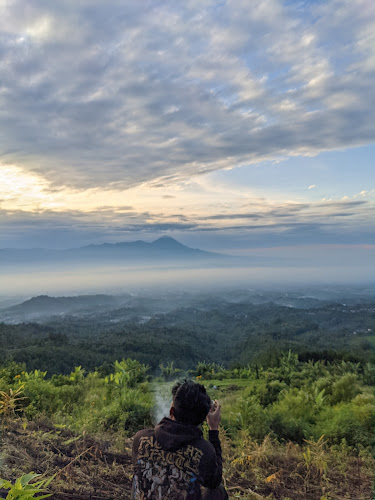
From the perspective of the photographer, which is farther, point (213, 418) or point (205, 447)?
point (213, 418)

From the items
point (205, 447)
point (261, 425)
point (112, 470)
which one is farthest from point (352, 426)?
point (205, 447)

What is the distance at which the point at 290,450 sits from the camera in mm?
5441

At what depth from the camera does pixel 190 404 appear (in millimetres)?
2648

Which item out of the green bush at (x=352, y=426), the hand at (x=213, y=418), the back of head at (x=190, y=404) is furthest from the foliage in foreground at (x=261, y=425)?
the back of head at (x=190, y=404)

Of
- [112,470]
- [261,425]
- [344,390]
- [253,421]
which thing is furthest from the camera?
[344,390]

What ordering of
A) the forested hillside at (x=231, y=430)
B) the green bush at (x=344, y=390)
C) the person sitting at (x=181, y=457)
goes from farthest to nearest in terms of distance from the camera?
the green bush at (x=344, y=390) → the forested hillside at (x=231, y=430) → the person sitting at (x=181, y=457)

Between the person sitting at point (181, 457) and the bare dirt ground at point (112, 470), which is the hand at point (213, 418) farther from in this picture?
the bare dirt ground at point (112, 470)

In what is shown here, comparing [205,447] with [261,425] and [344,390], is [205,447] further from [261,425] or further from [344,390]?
[344,390]

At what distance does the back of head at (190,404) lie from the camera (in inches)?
104

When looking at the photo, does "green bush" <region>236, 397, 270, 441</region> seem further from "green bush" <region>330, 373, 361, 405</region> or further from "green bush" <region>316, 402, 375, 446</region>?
"green bush" <region>330, 373, 361, 405</region>

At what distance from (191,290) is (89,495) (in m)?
151

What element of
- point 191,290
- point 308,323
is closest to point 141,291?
point 191,290

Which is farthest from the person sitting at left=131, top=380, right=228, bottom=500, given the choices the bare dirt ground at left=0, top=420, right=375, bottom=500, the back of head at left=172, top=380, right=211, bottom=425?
the bare dirt ground at left=0, top=420, right=375, bottom=500

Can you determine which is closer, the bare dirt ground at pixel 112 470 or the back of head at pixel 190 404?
the back of head at pixel 190 404
